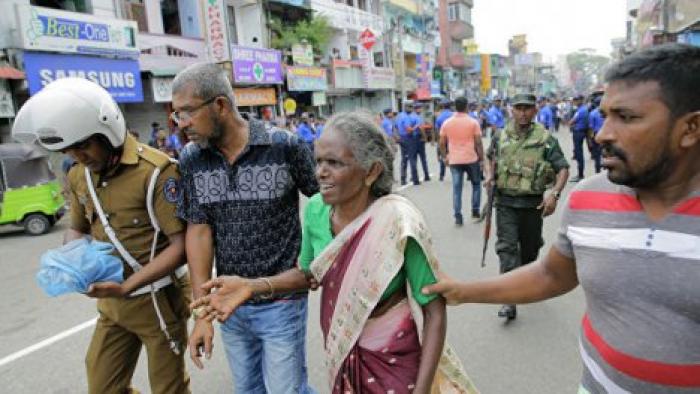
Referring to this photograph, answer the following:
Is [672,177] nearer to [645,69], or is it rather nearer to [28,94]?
[645,69]

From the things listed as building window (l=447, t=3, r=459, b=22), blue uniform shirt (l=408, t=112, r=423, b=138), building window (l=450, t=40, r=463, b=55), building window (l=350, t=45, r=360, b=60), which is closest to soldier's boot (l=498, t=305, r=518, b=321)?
blue uniform shirt (l=408, t=112, r=423, b=138)

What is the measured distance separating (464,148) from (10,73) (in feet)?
33.0

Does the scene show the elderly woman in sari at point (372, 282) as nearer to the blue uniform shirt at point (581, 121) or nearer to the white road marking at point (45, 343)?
the white road marking at point (45, 343)

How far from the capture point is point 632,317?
1.33 metres

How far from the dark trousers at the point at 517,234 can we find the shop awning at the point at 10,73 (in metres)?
11.6

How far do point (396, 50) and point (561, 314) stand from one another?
3245 centimetres

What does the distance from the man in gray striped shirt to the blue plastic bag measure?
1740 mm

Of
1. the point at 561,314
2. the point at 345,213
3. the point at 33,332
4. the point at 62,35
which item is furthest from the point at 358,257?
the point at 62,35

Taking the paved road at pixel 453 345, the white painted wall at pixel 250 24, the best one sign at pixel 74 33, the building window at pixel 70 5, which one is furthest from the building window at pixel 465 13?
the paved road at pixel 453 345

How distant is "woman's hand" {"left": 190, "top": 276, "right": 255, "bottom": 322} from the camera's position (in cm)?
179

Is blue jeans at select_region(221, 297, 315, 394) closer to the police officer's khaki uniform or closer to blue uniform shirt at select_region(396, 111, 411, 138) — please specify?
the police officer's khaki uniform

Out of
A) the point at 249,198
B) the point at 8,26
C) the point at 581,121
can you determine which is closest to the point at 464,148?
the point at 581,121

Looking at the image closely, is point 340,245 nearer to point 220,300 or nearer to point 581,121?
point 220,300

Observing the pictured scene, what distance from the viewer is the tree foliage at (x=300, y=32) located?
73.2 ft
